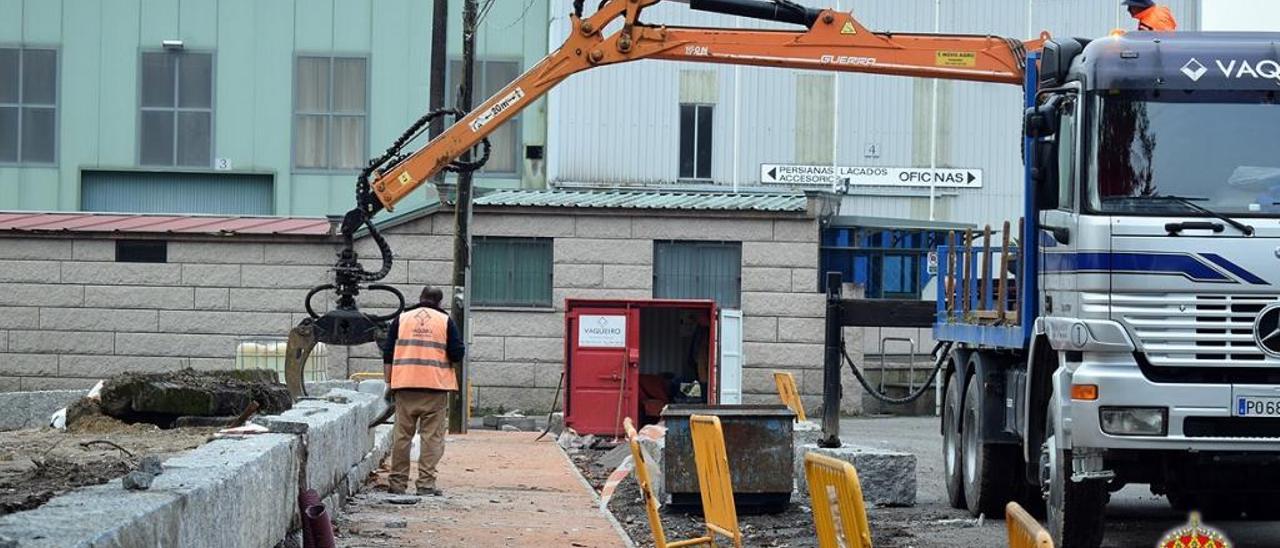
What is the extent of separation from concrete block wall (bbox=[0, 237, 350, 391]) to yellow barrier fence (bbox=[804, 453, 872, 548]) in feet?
71.8

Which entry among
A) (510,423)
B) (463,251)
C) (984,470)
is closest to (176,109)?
(510,423)

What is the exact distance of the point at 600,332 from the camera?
26.0 metres

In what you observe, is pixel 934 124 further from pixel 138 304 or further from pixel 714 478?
pixel 714 478

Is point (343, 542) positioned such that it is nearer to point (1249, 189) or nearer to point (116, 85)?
point (1249, 189)

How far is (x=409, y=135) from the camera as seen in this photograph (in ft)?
54.2

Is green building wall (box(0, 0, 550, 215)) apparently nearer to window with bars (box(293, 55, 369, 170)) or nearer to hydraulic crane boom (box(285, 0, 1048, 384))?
window with bars (box(293, 55, 369, 170))

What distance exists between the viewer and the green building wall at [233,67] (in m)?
38.0

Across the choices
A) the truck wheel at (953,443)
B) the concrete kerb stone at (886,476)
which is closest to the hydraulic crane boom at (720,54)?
the truck wheel at (953,443)

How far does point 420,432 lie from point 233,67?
79.2ft

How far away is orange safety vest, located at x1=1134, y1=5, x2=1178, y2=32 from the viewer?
1342 centimetres

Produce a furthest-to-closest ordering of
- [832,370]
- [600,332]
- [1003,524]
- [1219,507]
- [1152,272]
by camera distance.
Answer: [600,332], [832,370], [1003,524], [1219,507], [1152,272]

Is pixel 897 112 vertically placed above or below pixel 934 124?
above

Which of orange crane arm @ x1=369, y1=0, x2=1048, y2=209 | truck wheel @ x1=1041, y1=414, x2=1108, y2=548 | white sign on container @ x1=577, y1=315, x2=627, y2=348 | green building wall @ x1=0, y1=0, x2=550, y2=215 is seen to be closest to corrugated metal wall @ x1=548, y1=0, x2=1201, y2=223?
green building wall @ x1=0, y1=0, x2=550, y2=215

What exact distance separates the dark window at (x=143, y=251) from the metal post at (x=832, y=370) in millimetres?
15488
